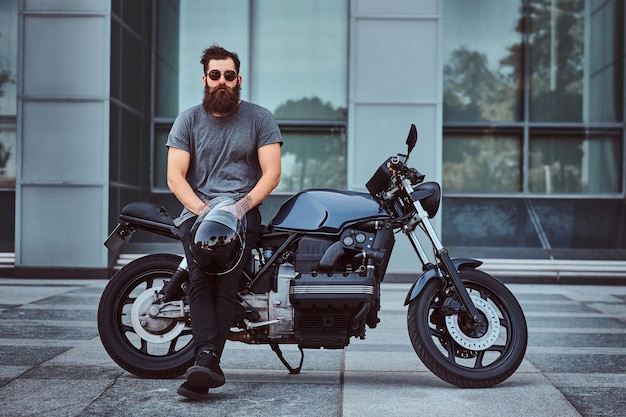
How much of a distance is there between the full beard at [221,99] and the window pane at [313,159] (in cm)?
833

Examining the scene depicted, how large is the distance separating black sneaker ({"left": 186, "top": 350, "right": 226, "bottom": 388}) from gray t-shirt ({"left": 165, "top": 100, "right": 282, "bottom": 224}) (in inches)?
32.7

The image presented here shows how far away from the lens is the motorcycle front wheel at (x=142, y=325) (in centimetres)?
493

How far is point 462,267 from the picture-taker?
495 cm

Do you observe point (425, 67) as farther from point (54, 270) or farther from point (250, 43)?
point (54, 270)

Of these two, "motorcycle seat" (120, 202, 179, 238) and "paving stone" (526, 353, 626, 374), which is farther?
"paving stone" (526, 353, 626, 374)

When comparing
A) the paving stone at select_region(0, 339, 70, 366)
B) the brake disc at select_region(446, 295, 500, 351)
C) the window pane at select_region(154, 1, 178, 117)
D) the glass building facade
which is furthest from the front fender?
the window pane at select_region(154, 1, 178, 117)

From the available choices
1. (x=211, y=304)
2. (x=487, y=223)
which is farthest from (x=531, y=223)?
(x=211, y=304)

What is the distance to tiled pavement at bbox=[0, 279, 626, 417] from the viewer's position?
13.9 ft

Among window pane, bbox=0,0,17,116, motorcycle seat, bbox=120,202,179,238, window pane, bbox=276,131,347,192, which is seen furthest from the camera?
window pane, bbox=276,131,347,192

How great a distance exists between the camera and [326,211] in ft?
15.9

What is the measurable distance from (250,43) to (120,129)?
8.23 feet

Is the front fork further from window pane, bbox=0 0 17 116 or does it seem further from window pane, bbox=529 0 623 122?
window pane, bbox=0 0 17 116

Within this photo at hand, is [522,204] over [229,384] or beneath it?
over

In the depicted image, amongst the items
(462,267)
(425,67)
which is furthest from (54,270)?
(462,267)
